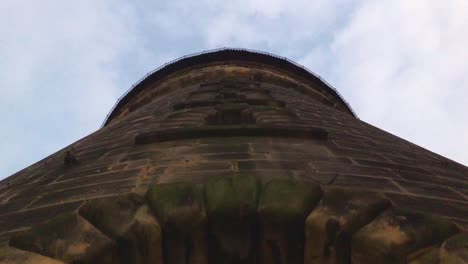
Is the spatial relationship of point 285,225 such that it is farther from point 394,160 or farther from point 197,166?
point 394,160

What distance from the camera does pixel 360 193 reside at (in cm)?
344

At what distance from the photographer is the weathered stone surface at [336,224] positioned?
3.16 m

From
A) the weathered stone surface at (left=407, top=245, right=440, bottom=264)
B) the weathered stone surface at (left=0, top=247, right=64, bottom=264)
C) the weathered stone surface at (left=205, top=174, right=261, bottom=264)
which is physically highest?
the weathered stone surface at (left=205, top=174, right=261, bottom=264)

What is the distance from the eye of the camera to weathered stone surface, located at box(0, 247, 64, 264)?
293 centimetres

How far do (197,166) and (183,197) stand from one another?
94 cm

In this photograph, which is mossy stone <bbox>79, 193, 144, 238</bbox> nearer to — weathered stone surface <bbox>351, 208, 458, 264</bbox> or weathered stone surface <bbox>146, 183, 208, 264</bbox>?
weathered stone surface <bbox>146, 183, 208, 264</bbox>

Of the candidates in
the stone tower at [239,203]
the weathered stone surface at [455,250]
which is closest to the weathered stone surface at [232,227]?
the stone tower at [239,203]

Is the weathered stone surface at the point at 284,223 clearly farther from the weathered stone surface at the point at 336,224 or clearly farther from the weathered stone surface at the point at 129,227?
the weathered stone surface at the point at 129,227

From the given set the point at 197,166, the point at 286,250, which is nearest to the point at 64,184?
the point at 197,166

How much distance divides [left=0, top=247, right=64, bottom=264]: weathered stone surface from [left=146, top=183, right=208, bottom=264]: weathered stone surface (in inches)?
22.6

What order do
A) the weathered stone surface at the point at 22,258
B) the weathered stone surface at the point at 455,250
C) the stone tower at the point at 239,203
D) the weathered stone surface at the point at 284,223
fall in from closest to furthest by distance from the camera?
the weathered stone surface at the point at 455,250
the weathered stone surface at the point at 22,258
the stone tower at the point at 239,203
the weathered stone surface at the point at 284,223

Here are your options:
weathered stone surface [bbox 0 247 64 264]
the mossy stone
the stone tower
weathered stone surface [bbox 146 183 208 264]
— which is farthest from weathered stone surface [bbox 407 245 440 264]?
weathered stone surface [bbox 0 247 64 264]

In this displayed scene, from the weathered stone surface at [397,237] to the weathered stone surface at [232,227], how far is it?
1.77ft

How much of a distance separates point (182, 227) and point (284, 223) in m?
0.49
